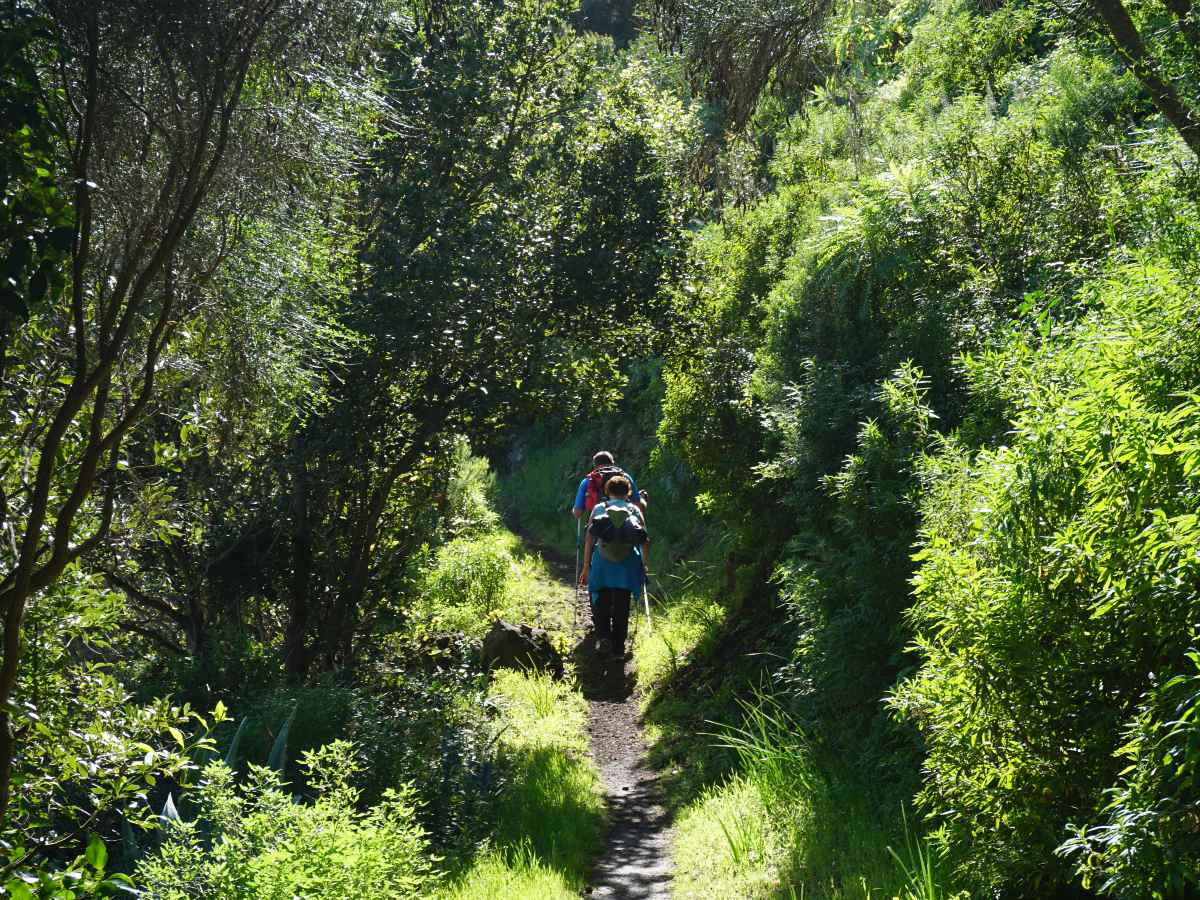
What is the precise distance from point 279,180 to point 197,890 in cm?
337

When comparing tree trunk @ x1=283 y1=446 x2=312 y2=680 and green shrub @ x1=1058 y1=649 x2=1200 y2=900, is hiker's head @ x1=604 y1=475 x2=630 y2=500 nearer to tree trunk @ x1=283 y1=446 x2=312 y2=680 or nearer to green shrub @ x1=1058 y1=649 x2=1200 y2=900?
tree trunk @ x1=283 y1=446 x2=312 y2=680

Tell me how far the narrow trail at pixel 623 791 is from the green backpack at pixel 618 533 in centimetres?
154

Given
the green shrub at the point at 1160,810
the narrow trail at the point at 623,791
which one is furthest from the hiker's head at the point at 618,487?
the green shrub at the point at 1160,810

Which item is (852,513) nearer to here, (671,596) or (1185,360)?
(1185,360)

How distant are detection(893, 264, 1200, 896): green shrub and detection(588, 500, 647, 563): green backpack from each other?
20.1 ft

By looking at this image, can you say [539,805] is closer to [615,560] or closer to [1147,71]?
[615,560]

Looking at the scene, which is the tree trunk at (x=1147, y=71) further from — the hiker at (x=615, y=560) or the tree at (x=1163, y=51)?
the hiker at (x=615, y=560)

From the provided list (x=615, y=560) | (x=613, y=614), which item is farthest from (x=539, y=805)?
(x=613, y=614)

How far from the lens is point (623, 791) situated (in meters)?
8.59

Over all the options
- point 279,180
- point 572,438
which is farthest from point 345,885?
point 572,438

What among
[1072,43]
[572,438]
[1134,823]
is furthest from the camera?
[572,438]

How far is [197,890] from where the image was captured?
4109 mm

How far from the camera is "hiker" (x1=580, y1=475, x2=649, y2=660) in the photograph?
1045 centimetres

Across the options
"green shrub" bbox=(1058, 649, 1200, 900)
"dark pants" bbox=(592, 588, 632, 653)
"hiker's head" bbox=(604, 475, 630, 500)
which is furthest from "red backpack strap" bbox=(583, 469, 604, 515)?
"green shrub" bbox=(1058, 649, 1200, 900)
